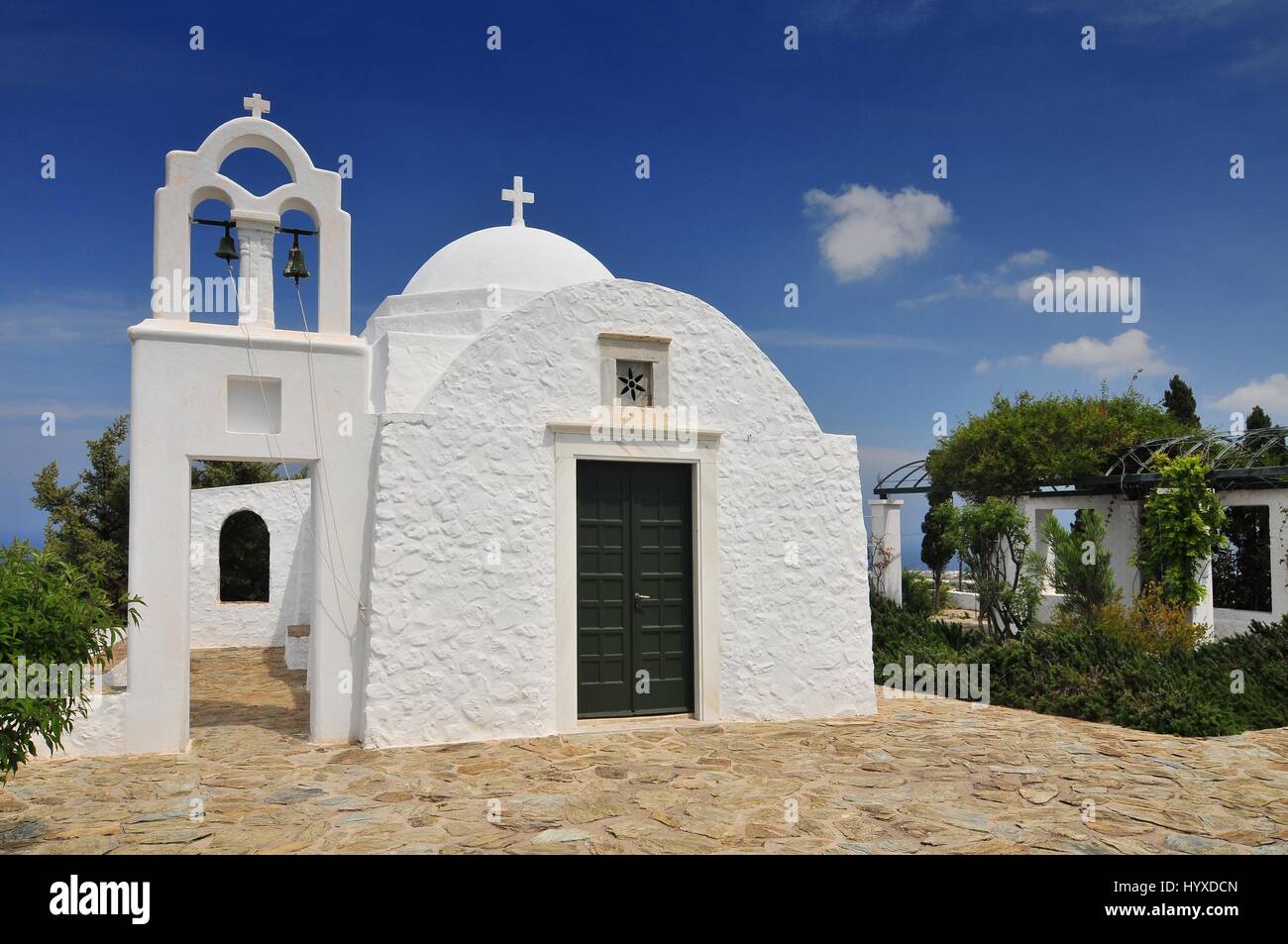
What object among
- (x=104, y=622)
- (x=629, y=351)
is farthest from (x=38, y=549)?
(x=629, y=351)

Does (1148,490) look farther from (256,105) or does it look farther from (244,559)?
(244,559)

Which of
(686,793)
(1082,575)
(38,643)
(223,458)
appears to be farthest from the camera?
(1082,575)

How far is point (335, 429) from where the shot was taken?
7.71 metres

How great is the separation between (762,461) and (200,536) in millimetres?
10728

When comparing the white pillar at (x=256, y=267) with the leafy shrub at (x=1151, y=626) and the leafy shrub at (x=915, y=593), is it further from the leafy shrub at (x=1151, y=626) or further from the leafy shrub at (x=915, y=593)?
the leafy shrub at (x=915, y=593)

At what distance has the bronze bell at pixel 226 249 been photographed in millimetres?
7762

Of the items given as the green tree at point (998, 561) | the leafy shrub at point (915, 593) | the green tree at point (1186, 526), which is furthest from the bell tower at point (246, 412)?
the green tree at point (1186, 526)

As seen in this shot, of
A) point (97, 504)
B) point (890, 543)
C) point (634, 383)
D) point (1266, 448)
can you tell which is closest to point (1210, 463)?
point (1266, 448)

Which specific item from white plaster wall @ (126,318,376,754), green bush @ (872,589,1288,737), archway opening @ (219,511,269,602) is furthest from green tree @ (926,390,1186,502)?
archway opening @ (219,511,269,602)

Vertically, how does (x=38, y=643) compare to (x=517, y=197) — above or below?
below

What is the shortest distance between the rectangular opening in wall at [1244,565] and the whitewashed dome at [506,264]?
12552 millimetres

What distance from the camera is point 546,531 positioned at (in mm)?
7891

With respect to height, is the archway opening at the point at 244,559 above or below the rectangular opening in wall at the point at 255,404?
below

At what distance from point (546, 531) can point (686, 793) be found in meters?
2.67
